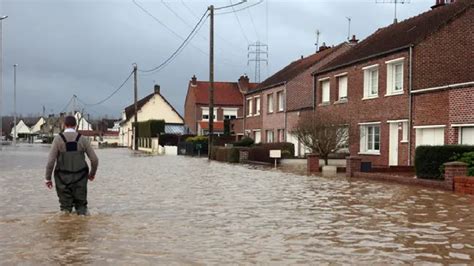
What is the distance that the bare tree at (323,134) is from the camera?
91.0 ft

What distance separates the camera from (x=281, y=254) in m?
8.03

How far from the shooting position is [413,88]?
26328mm

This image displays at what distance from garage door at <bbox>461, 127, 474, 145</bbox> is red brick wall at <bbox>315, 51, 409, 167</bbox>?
3.67 meters

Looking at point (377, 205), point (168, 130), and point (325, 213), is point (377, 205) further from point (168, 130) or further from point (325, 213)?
point (168, 130)

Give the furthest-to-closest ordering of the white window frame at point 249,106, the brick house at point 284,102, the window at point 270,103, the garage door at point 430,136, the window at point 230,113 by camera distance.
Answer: the window at point 230,113
the white window frame at point 249,106
the window at point 270,103
the brick house at point 284,102
the garage door at point 430,136

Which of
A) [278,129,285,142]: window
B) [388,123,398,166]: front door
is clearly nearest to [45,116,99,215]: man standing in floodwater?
[388,123,398,166]: front door

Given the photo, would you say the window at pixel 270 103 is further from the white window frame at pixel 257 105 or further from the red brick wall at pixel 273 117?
the white window frame at pixel 257 105

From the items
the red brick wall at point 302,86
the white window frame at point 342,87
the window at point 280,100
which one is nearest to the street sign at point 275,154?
the white window frame at point 342,87

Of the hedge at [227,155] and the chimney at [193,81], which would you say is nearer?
the hedge at [227,155]

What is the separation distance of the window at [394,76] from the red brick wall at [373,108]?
222mm

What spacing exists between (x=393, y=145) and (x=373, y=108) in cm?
274

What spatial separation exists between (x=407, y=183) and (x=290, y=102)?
2406 centimetres

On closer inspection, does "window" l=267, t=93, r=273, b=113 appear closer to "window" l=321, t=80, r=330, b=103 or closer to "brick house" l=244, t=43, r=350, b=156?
"brick house" l=244, t=43, r=350, b=156

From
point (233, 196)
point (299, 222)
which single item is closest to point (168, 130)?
point (233, 196)
